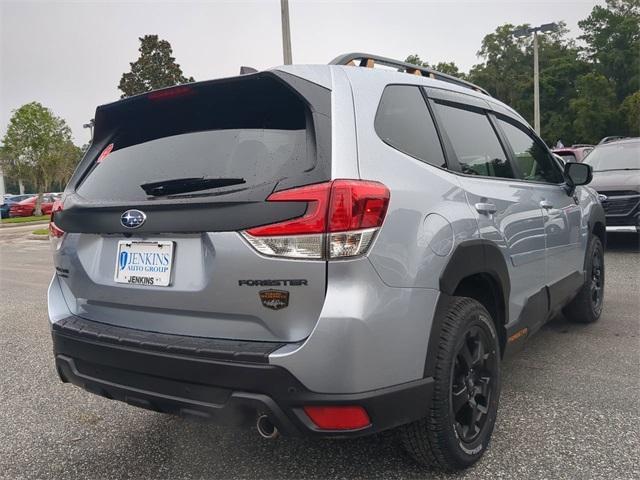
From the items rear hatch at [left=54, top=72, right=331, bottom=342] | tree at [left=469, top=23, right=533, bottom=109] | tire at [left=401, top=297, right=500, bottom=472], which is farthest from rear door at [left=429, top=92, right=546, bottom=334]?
tree at [left=469, top=23, right=533, bottom=109]

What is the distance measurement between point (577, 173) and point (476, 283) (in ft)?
6.08

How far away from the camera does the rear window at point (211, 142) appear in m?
2.12

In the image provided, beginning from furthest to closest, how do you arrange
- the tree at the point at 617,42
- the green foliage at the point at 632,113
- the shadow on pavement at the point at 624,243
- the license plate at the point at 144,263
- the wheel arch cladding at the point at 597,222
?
the tree at the point at 617,42
the green foliage at the point at 632,113
the shadow on pavement at the point at 624,243
the wheel arch cladding at the point at 597,222
the license plate at the point at 144,263

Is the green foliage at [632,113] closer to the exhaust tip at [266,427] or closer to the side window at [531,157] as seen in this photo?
the side window at [531,157]

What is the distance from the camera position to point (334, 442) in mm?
2785

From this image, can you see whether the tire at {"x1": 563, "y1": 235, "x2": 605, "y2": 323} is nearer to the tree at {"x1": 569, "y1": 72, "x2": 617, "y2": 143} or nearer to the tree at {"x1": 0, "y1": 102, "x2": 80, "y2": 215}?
the tree at {"x1": 0, "y1": 102, "x2": 80, "y2": 215}

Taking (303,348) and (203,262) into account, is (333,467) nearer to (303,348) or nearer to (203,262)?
(303,348)

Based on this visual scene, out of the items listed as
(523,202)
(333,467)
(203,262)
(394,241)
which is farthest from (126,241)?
(523,202)

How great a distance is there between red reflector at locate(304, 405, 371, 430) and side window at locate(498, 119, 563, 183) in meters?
2.11

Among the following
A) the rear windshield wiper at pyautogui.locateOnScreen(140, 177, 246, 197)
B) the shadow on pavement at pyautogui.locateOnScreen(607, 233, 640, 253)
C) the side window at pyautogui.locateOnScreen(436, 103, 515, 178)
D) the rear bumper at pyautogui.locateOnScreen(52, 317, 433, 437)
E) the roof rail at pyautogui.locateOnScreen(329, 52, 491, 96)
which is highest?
the roof rail at pyautogui.locateOnScreen(329, 52, 491, 96)

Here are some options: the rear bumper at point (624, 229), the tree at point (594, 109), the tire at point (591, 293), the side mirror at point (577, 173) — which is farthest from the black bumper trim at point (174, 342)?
the tree at point (594, 109)

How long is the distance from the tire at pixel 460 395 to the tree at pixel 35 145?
32280 mm

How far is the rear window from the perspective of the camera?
2.12 meters

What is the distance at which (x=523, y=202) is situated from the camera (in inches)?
126
